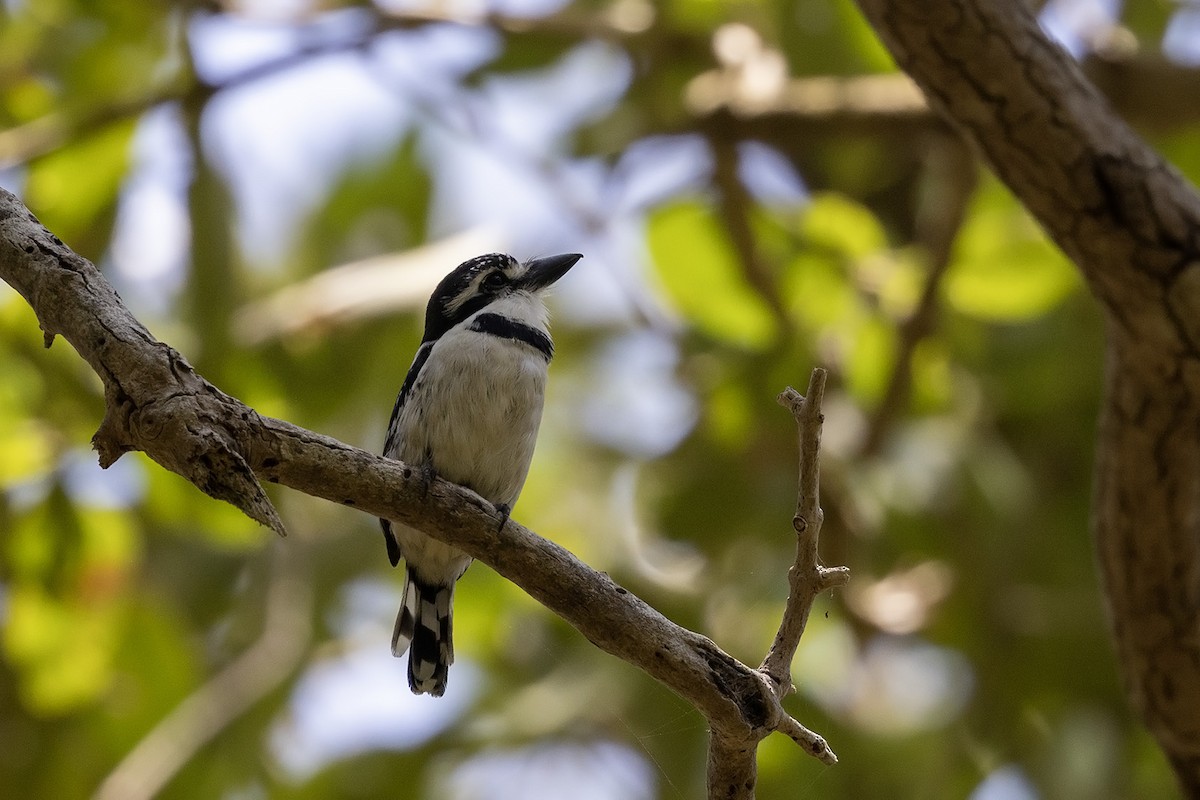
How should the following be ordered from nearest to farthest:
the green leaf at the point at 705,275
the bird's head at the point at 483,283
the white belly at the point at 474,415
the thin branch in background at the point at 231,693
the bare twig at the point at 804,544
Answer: the bare twig at the point at 804,544 → the white belly at the point at 474,415 → the bird's head at the point at 483,283 → the thin branch in background at the point at 231,693 → the green leaf at the point at 705,275

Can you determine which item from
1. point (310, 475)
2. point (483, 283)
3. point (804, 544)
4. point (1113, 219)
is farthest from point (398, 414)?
point (1113, 219)

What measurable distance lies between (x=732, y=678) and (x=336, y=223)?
193 inches

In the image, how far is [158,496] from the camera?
18.9 feet

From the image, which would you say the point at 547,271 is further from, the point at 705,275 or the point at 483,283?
the point at 705,275

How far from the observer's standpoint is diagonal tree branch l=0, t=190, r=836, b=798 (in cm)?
224

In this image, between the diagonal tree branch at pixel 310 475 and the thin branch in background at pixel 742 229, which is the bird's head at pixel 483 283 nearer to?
the thin branch in background at pixel 742 229

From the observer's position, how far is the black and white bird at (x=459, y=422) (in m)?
3.68

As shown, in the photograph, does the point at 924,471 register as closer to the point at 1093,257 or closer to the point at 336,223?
the point at 1093,257

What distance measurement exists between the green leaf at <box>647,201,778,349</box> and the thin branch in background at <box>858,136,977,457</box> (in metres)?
0.59

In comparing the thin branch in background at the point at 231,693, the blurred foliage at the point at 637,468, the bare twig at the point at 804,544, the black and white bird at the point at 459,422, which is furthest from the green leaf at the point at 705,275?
the bare twig at the point at 804,544

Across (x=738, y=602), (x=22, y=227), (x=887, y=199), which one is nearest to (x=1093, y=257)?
(x=738, y=602)

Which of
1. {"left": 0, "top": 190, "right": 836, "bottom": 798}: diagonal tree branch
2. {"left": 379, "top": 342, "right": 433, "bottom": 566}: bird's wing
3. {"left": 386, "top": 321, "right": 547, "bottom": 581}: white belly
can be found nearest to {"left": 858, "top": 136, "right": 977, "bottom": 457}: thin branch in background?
{"left": 386, "top": 321, "right": 547, "bottom": 581}: white belly

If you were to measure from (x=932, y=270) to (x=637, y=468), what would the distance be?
1.71 metres

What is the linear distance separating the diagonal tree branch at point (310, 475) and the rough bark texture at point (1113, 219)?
180 centimetres
